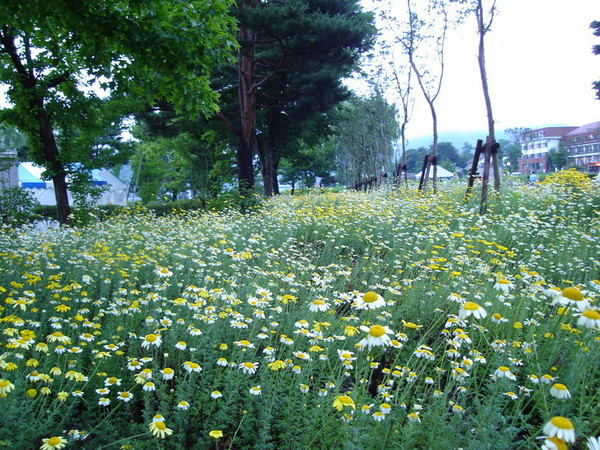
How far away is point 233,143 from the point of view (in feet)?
69.5

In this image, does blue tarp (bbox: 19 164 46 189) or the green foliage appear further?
the green foliage

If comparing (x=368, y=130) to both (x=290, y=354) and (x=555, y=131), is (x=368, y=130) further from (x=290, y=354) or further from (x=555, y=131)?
(x=555, y=131)

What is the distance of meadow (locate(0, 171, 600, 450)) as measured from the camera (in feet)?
7.10

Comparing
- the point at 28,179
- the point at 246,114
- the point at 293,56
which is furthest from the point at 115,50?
the point at 28,179

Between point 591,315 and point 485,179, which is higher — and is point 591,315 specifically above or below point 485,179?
below

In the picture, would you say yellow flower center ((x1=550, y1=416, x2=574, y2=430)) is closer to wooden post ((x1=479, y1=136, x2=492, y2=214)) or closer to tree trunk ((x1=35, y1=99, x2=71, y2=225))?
wooden post ((x1=479, y1=136, x2=492, y2=214))

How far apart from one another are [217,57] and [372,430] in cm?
490

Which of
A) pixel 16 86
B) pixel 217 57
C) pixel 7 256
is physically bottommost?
pixel 7 256

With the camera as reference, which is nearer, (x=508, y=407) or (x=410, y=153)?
(x=508, y=407)

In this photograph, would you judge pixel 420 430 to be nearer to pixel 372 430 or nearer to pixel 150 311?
pixel 372 430

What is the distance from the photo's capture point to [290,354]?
9.89ft

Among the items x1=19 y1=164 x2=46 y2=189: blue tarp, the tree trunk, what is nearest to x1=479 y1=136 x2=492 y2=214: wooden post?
the tree trunk

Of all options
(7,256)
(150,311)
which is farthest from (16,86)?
(150,311)

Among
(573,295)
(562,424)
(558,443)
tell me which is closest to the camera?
(558,443)
